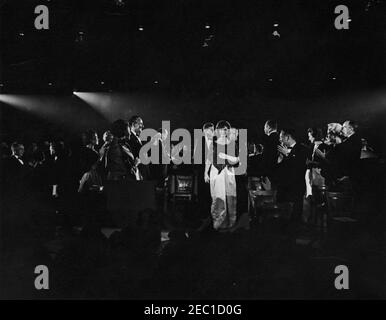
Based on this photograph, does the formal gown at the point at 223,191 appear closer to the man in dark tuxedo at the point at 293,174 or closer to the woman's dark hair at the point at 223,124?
the woman's dark hair at the point at 223,124

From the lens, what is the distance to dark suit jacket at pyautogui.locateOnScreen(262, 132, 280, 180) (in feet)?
11.8

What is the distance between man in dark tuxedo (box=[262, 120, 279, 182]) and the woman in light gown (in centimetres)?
20

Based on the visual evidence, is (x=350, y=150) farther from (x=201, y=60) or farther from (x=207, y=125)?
(x=201, y=60)

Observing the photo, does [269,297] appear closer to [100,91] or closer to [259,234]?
[259,234]

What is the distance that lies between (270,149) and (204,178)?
0.50m

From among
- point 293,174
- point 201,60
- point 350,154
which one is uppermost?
point 201,60

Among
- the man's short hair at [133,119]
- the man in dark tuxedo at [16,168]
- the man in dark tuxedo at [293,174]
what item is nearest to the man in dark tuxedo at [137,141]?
the man's short hair at [133,119]

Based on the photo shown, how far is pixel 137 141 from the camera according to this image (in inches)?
142

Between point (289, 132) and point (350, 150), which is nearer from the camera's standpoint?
point (289, 132)

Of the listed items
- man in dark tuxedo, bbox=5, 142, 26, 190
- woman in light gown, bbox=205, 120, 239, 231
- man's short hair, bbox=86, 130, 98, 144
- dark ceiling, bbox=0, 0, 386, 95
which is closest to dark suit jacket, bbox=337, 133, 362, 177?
dark ceiling, bbox=0, 0, 386, 95

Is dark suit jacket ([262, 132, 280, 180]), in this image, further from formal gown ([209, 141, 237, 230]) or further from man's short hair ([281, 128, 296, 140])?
formal gown ([209, 141, 237, 230])

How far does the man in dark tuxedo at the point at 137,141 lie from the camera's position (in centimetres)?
358

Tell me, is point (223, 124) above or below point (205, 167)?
above

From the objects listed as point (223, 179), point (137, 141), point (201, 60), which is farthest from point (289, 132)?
point (137, 141)
